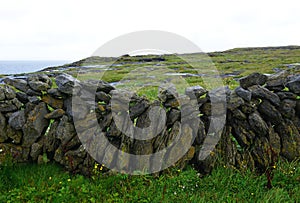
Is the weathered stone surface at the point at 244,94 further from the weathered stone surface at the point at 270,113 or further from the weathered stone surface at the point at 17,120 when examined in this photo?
the weathered stone surface at the point at 17,120

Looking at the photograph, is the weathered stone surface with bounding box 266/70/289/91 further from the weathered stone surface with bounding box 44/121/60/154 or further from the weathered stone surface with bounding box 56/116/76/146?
the weathered stone surface with bounding box 44/121/60/154

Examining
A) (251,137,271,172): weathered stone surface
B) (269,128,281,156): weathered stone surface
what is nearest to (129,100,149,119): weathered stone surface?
(251,137,271,172): weathered stone surface

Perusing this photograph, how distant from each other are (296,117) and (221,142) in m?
2.05

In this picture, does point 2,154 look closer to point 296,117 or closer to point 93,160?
point 93,160

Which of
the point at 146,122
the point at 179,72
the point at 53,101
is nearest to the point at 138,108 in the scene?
the point at 146,122

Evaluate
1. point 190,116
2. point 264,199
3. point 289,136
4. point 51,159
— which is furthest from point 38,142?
point 289,136

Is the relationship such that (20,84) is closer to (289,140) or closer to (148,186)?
(148,186)

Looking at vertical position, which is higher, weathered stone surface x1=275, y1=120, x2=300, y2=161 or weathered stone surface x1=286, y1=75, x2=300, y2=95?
weathered stone surface x1=286, y1=75, x2=300, y2=95

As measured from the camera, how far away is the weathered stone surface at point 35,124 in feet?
22.6

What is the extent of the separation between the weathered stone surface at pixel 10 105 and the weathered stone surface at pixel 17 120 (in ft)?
0.62

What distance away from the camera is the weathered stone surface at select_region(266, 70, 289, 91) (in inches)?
283

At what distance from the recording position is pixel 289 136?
278 inches

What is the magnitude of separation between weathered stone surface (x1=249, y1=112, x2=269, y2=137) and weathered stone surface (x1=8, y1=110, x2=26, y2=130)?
5339mm

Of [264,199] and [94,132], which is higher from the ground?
[94,132]
